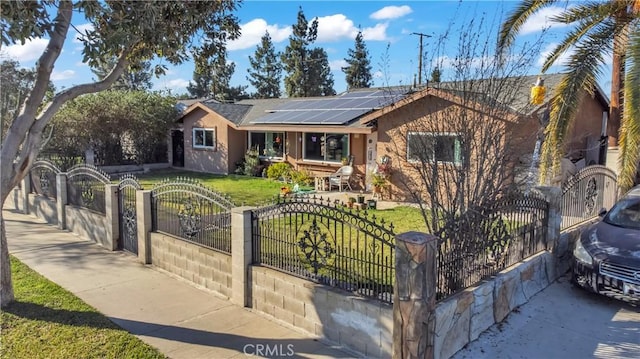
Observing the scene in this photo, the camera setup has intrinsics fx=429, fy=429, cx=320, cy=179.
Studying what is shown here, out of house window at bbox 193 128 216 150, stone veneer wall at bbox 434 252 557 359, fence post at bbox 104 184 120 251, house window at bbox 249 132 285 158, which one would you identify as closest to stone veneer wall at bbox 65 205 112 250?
fence post at bbox 104 184 120 251

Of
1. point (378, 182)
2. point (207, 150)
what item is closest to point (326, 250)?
point (378, 182)

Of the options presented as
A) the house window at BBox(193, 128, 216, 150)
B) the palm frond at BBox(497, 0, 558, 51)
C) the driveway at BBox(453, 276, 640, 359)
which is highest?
the palm frond at BBox(497, 0, 558, 51)

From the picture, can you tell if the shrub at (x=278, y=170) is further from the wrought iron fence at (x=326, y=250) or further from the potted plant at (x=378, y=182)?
the wrought iron fence at (x=326, y=250)

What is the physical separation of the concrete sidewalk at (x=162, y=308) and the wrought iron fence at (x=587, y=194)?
6.04 m

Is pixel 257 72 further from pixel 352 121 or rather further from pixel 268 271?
pixel 268 271

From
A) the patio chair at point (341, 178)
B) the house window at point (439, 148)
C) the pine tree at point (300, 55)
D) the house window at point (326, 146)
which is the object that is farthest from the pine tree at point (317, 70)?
the house window at point (439, 148)

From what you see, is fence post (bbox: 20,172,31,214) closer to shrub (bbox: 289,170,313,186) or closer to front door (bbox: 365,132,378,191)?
shrub (bbox: 289,170,313,186)

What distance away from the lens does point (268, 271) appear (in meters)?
5.81

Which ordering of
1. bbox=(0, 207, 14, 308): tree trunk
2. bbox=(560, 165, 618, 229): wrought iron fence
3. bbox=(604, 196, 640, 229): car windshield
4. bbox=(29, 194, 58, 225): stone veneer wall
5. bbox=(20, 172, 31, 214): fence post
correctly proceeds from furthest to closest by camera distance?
bbox=(20, 172, 31, 214): fence post < bbox=(29, 194, 58, 225): stone veneer wall < bbox=(560, 165, 618, 229): wrought iron fence < bbox=(604, 196, 640, 229): car windshield < bbox=(0, 207, 14, 308): tree trunk

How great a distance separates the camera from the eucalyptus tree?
14.4 feet

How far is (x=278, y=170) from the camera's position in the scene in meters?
19.9

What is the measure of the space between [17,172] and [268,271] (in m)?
3.43

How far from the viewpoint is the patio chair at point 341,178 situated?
17.2 m

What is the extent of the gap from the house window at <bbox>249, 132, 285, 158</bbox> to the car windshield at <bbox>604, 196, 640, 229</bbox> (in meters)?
15.4
